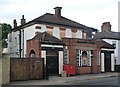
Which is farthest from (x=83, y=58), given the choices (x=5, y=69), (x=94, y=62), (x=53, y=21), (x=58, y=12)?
(x=5, y=69)

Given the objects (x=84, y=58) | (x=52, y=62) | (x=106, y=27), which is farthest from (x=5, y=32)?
(x=52, y=62)

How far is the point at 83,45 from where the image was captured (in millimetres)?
→ 34719

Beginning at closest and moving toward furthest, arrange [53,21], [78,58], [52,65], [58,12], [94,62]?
[52,65] → [78,58] → [94,62] → [53,21] → [58,12]

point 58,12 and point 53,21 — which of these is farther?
point 58,12

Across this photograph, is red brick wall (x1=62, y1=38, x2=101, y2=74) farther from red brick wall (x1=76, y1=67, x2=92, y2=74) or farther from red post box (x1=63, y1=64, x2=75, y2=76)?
red post box (x1=63, y1=64, x2=75, y2=76)

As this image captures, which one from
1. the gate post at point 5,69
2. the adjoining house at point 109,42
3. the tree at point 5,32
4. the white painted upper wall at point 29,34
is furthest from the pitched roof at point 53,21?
the tree at point 5,32

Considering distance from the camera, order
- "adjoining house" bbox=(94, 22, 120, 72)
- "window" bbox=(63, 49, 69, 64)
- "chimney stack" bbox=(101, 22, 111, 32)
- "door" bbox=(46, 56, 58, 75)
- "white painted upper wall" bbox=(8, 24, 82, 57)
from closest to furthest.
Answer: "door" bbox=(46, 56, 58, 75)
"window" bbox=(63, 49, 69, 64)
"adjoining house" bbox=(94, 22, 120, 72)
"white painted upper wall" bbox=(8, 24, 82, 57)
"chimney stack" bbox=(101, 22, 111, 32)

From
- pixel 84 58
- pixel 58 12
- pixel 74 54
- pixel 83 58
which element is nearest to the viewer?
pixel 74 54

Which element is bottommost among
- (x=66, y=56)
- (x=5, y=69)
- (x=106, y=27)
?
(x=5, y=69)

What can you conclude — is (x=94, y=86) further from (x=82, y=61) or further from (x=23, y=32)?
(x=23, y=32)

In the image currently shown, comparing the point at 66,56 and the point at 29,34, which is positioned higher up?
the point at 29,34

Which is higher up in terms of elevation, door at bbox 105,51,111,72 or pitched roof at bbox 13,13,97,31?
pitched roof at bbox 13,13,97,31

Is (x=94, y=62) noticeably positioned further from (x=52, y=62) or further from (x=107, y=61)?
(x=52, y=62)

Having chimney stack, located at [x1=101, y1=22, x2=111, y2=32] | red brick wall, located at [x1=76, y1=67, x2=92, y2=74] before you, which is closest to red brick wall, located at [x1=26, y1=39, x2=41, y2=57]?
red brick wall, located at [x1=76, y1=67, x2=92, y2=74]
